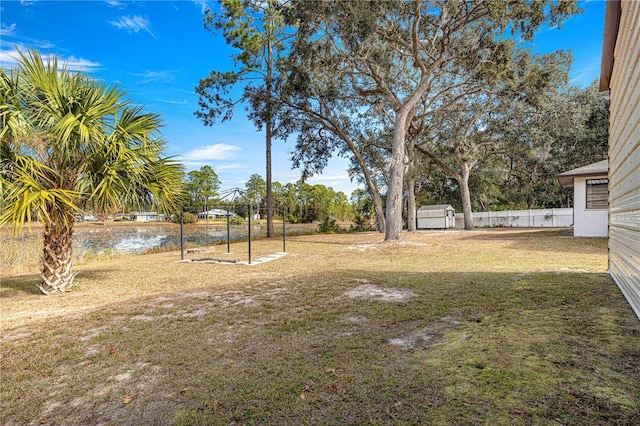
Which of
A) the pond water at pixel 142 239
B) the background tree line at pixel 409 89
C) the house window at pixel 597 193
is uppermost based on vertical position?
the background tree line at pixel 409 89

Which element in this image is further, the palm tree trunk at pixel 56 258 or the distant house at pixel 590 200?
the distant house at pixel 590 200

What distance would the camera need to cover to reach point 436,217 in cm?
2402

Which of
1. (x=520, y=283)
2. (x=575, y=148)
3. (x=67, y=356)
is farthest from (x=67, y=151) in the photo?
(x=575, y=148)

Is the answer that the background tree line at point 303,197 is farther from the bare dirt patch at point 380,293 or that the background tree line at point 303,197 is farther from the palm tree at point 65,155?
the palm tree at point 65,155

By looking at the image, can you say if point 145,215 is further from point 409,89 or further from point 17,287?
point 409,89

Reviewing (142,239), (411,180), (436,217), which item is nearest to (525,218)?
(436,217)

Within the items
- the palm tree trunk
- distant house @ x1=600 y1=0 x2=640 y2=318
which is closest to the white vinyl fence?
distant house @ x1=600 y1=0 x2=640 y2=318

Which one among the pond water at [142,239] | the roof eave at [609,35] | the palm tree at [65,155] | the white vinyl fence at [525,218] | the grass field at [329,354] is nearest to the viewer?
the grass field at [329,354]

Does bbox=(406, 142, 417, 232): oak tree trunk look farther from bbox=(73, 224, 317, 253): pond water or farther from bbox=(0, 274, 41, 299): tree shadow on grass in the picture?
bbox=(0, 274, 41, 299): tree shadow on grass

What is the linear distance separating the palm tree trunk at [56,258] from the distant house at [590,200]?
14861 millimetres

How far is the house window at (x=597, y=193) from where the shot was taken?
37.7 feet

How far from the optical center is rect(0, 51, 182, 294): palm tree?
426cm

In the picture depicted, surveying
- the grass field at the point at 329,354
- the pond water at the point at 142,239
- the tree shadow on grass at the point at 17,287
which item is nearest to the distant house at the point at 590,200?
the grass field at the point at 329,354

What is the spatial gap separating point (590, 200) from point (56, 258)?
15861mm
